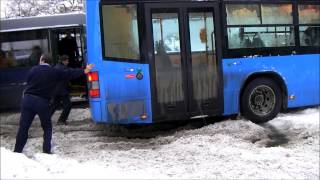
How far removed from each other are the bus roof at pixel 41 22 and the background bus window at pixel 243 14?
538 centimetres

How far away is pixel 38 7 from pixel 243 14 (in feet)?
18.9

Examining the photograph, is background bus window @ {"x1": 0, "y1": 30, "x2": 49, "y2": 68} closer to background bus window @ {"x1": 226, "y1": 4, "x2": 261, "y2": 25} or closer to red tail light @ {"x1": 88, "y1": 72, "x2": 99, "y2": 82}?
red tail light @ {"x1": 88, "y1": 72, "x2": 99, "y2": 82}

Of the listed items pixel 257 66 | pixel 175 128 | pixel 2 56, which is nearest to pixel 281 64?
pixel 257 66

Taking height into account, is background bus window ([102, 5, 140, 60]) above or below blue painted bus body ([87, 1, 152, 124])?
above

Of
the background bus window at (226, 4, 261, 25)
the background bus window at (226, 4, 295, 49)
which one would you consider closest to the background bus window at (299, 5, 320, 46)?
the background bus window at (226, 4, 295, 49)

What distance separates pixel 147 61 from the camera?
10.1m

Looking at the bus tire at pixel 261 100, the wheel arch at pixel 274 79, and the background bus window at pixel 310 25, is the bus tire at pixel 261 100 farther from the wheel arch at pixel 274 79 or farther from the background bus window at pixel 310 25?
the background bus window at pixel 310 25

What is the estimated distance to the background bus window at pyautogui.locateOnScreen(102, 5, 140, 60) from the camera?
10.00 metres

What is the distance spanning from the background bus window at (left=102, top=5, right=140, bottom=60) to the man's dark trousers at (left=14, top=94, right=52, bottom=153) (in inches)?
75.4

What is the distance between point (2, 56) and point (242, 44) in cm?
718

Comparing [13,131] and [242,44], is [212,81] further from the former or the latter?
[13,131]

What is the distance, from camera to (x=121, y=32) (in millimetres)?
10016

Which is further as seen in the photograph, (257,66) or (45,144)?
(257,66)

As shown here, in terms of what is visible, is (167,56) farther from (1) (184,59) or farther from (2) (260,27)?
(2) (260,27)
